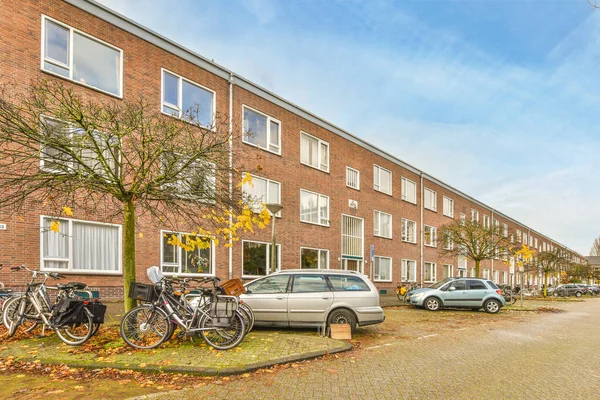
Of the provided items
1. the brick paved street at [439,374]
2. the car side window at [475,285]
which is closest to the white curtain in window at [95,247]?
the brick paved street at [439,374]

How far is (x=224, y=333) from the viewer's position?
8.23m

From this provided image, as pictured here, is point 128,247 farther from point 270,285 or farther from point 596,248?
point 596,248

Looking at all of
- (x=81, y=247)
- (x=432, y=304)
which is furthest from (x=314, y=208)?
(x=81, y=247)

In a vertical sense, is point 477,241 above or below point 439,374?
above

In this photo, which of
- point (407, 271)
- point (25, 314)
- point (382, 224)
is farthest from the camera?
point (407, 271)

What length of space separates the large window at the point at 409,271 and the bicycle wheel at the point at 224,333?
2600cm

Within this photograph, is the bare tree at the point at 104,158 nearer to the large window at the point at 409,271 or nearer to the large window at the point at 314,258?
the large window at the point at 314,258

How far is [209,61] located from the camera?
18562mm

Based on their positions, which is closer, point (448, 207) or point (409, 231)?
point (409, 231)

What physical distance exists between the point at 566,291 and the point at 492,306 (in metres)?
32.4

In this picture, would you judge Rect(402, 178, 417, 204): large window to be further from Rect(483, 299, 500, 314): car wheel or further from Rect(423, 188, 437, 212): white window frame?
Rect(483, 299, 500, 314): car wheel

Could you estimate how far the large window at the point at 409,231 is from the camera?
34.0m

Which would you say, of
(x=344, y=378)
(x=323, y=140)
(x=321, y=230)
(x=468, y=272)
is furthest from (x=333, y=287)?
(x=468, y=272)

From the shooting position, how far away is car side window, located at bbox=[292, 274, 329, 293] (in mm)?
10773
